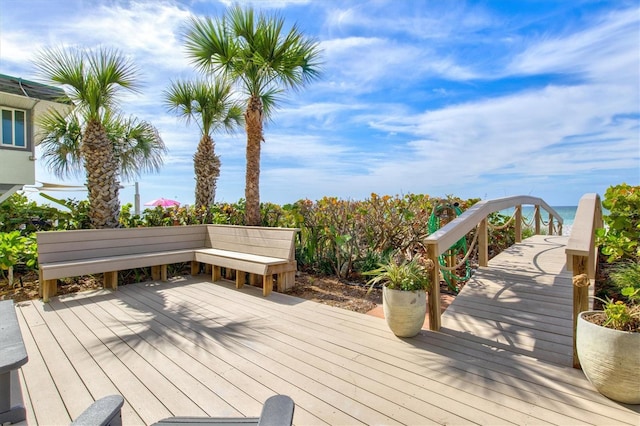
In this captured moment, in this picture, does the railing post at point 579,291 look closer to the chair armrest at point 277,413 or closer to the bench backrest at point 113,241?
the chair armrest at point 277,413

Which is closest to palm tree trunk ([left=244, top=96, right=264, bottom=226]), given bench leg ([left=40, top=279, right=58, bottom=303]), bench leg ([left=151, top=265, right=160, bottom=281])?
bench leg ([left=151, top=265, right=160, bottom=281])

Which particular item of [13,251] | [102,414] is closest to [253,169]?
[13,251]

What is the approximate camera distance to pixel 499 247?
628cm

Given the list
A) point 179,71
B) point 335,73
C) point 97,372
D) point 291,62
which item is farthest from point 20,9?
point 97,372

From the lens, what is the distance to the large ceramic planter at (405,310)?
280 centimetres

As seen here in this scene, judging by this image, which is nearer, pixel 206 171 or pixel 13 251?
pixel 13 251

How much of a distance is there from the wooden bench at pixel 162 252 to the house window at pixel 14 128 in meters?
8.80

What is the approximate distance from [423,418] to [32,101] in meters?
13.6

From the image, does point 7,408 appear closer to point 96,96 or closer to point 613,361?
point 613,361

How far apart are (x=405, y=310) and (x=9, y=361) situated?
103 inches

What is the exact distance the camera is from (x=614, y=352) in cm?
188

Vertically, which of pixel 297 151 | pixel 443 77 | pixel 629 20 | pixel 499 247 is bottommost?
pixel 499 247

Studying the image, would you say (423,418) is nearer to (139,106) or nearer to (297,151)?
(139,106)

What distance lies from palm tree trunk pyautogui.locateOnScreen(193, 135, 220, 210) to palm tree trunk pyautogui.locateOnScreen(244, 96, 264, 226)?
67.8 inches
